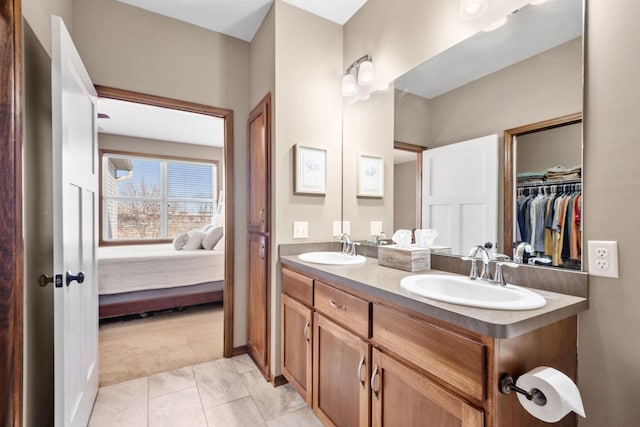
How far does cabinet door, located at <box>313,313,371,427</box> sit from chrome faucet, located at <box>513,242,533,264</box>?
2.34 feet

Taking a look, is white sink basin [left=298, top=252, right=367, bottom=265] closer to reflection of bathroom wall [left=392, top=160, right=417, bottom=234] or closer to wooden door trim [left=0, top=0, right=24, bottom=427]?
reflection of bathroom wall [left=392, top=160, right=417, bottom=234]

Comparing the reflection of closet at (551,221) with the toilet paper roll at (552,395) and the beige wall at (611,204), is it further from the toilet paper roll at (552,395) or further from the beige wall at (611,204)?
the toilet paper roll at (552,395)

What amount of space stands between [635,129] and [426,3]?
4.05ft

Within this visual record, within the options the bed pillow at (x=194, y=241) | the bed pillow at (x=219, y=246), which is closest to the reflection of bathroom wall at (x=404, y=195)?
the bed pillow at (x=219, y=246)

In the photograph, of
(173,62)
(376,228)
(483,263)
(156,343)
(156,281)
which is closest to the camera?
(483,263)

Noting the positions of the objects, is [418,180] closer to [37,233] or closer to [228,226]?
[228,226]

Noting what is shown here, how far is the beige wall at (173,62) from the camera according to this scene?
2027 millimetres

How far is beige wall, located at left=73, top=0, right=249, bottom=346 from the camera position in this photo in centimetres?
203

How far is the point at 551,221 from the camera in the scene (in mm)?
1135

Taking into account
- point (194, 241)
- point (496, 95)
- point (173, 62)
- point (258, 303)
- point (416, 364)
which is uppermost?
point (173, 62)

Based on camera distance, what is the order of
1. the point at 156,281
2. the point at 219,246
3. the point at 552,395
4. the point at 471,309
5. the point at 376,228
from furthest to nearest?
1. the point at 219,246
2. the point at 156,281
3. the point at 376,228
4. the point at 471,309
5. the point at 552,395

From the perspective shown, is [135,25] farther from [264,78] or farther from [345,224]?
[345,224]

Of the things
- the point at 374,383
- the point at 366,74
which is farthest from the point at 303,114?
the point at 374,383

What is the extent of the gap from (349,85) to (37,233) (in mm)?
1989
